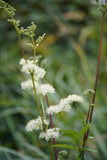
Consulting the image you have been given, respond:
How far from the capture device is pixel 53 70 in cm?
198

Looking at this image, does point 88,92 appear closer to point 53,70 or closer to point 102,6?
point 102,6

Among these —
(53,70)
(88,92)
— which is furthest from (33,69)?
(53,70)

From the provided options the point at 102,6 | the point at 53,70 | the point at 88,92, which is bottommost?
the point at 88,92

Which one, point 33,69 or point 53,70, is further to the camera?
point 53,70

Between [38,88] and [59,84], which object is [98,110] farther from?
[38,88]

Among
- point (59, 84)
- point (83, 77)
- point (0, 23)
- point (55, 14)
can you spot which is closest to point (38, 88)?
point (59, 84)

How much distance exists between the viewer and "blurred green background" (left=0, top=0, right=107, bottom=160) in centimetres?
130

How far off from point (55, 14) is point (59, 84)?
4.54 feet

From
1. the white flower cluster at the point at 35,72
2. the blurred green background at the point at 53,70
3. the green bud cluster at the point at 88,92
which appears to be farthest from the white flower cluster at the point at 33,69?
the blurred green background at the point at 53,70

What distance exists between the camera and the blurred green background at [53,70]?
1.30 metres

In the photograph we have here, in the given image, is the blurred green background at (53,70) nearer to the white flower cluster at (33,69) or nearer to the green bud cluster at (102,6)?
the white flower cluster at (33,69)

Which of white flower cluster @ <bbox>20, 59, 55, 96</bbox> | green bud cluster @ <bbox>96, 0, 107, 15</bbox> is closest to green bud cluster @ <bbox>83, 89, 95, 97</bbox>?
white flower cluster @ <bbox>20, 59, 55, 96</bbox>

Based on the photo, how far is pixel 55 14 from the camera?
8.91 ft

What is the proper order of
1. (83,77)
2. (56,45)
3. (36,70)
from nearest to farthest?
(36,70), (83,77), (56,45)
